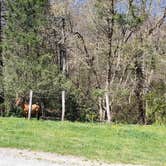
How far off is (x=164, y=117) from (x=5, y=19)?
12.9 m

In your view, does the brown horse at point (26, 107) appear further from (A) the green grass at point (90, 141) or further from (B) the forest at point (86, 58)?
(A) the green grass at point (90, 141)

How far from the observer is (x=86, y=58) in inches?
1342

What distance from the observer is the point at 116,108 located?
3203 cm

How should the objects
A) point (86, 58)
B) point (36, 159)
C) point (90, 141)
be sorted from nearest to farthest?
point (36, 159) → point (90, 141) → point (86, 58)

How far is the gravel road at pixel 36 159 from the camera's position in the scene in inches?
464

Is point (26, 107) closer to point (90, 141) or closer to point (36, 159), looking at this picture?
point (90, 141)

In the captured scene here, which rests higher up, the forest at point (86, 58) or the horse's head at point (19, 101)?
the forest at point (86, 58)

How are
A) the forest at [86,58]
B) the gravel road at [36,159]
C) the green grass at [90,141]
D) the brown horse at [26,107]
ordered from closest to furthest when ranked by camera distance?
the gravel road at [36,159] → the green grass at [90,141] → the brown horse at [26,107] → the forest at [86,58]

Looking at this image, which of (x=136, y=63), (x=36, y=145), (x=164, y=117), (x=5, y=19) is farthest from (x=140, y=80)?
(x=36, y=145)

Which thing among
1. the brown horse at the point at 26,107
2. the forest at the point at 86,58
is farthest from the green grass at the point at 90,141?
the forest at the point at 86,58

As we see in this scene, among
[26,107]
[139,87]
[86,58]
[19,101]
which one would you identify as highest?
[86,58]

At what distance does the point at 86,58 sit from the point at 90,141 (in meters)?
18.0

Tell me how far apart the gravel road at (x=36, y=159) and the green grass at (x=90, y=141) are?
1.92ft

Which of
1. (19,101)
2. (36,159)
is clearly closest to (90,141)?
(36,159)
